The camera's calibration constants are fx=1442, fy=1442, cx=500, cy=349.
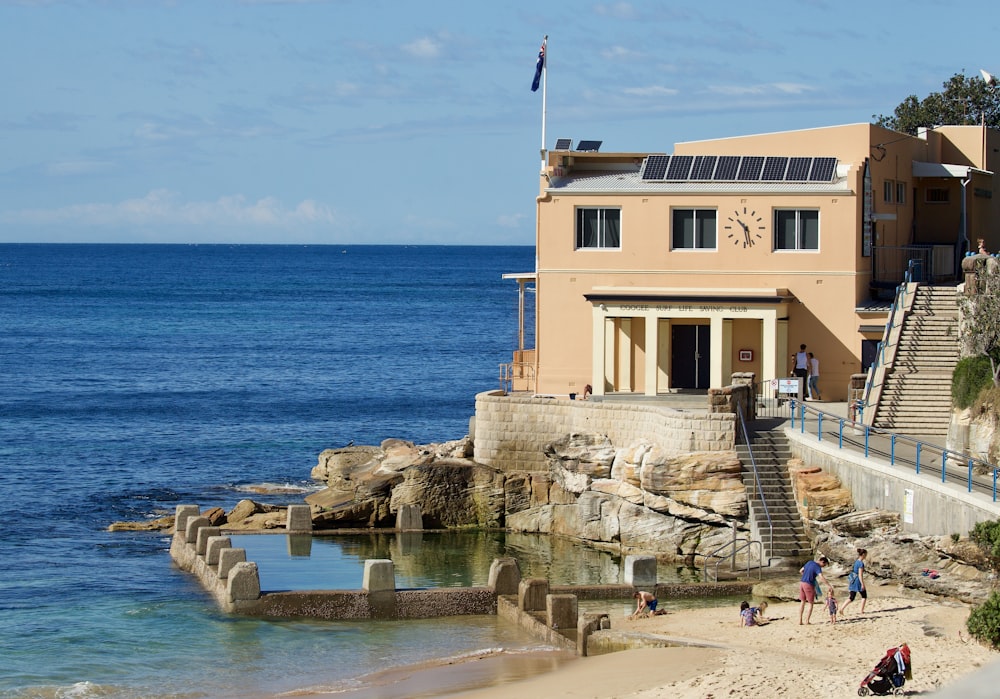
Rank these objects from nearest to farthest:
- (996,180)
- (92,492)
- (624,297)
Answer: (624,297) < (92,492) < (996,180)

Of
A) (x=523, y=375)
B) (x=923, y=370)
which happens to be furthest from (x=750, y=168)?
(x=523, y=375)

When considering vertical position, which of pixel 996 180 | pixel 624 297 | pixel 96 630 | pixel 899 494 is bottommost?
pixel 96 630

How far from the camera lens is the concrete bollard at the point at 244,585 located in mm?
28562

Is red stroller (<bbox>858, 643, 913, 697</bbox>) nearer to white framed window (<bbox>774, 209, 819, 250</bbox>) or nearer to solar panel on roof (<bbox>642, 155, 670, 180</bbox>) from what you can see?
white framed window (<bbox>774, 209, 819, 250</bbox>)

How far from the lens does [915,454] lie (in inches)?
1228

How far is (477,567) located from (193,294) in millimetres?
133614

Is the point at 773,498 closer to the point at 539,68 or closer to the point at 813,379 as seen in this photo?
the point at 813,379

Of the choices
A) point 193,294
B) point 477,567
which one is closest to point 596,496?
point 477,567

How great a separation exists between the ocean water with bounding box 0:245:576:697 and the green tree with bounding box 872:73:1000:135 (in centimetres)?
2579

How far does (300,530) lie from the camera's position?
3650 centimetres

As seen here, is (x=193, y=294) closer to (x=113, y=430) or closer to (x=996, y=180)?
(x=113, y=430)

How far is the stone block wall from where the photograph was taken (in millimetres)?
34000

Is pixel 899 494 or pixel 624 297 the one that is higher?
pixel 624 297

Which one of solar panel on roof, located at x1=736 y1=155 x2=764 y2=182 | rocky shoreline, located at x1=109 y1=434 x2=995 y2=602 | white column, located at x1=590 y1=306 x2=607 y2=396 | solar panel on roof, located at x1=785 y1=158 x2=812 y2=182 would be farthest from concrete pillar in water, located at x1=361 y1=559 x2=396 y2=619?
solar panel on roof, located at x1=785 y1=158 x2=812 y2=182
